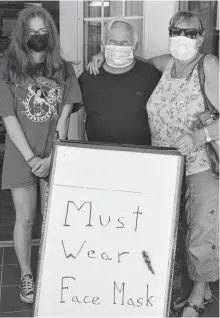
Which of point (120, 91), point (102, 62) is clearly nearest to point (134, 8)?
point (102, 62)

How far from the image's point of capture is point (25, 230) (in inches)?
94.3

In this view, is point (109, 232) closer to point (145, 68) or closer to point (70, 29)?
point (145, 68)

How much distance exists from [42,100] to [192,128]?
0.73 m

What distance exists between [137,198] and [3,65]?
3.09 feet

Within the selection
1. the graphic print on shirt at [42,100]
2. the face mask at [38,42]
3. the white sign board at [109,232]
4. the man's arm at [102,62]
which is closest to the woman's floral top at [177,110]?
the man's arm at [102,62]

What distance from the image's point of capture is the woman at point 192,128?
6.63ft

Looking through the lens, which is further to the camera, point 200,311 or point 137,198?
point 200,311

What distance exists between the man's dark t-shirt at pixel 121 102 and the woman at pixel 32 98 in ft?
0.33

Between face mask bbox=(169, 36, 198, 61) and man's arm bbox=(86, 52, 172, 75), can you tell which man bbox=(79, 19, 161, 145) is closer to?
man's arm bbox=(86, 52, 172, 75)

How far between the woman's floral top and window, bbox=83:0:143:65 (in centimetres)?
99

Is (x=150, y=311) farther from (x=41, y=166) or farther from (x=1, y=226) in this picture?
(x=1, y=226)

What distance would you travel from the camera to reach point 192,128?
2.07 metres

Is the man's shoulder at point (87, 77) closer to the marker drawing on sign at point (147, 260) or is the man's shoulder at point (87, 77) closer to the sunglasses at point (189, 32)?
the sunglasses at point (189, 32)

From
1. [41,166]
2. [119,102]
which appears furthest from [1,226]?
[119,102]
